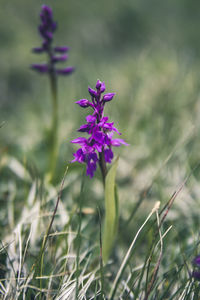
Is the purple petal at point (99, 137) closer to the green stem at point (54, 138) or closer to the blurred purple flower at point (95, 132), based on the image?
the blurred purple flower at point (95, 132)

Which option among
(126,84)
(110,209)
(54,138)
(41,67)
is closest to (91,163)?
(110,209)

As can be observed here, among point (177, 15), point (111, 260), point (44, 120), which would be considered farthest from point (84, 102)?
point (177, 15)

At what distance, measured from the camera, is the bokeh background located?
121 inches

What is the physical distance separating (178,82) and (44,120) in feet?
7.48

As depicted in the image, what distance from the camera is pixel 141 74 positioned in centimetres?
469

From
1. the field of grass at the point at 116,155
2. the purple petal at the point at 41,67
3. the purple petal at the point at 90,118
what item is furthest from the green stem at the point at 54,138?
the purple petal at the point at 90,118

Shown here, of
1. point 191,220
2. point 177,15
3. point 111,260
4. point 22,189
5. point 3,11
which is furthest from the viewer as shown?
point 177,15

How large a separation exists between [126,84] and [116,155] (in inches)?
75.3

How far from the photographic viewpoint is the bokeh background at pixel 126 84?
10.1 feet

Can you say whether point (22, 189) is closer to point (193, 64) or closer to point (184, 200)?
point (184, 200)

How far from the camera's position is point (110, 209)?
5.90 ft

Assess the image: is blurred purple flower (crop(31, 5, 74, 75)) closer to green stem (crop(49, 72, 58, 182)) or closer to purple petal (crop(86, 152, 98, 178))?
green stem (crop(49, 72, 58, 182))

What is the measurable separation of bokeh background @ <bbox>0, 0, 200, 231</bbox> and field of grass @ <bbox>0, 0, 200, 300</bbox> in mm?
21

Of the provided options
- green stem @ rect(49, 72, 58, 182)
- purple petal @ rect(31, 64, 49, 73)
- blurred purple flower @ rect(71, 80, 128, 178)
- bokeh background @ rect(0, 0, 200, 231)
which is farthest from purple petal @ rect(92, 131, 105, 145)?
purple petal @ rect(31, 64, 49, 73)
